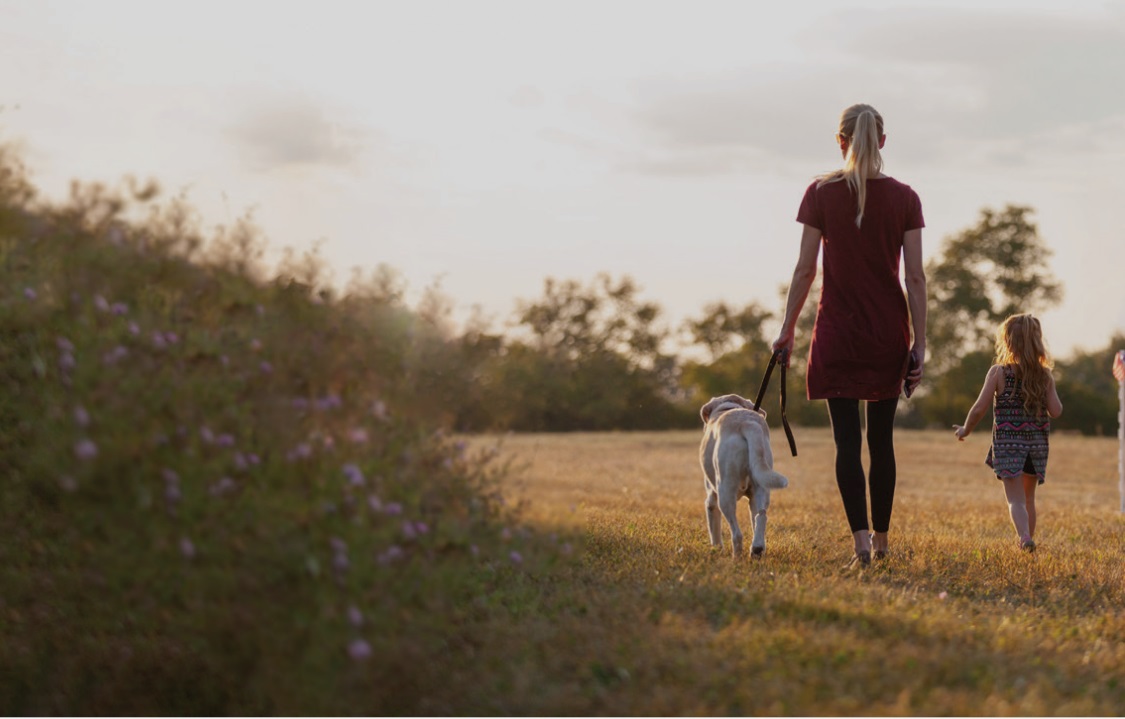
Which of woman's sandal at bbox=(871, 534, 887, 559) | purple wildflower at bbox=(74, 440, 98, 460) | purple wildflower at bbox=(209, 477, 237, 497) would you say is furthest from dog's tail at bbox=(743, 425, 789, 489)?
purple wildflower at bbox=(74, 440, 98, 460)

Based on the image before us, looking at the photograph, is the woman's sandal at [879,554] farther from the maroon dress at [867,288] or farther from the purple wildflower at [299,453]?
the purple wildflower at [299,453]

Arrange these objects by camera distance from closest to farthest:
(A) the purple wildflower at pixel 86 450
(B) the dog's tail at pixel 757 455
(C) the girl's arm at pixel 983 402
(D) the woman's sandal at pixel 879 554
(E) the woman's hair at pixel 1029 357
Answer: (A) the purple wildflower at pixel 86 450
(B) the dog's tail at pixel 757 455
(D) the woman's sandal at pixel 879 554
(C) the girl's arm at pixel 983 402
(E) the woman's hair at pixel 1029 357

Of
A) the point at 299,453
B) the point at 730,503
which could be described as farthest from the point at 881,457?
the point at 299,453

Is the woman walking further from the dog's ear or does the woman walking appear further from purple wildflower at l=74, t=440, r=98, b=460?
purple wildflower at l=74, t=440, r=98, b=460

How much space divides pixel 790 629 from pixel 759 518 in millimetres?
2244

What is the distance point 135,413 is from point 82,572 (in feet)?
3.58

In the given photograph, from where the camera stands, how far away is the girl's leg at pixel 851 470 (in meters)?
7.78

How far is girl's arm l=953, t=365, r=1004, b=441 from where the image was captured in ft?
30.7

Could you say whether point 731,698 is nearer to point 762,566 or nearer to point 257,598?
point 257,598

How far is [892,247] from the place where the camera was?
7.67 m

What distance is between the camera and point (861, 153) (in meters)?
7.61

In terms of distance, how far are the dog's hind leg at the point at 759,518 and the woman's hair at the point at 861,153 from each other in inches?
71.4

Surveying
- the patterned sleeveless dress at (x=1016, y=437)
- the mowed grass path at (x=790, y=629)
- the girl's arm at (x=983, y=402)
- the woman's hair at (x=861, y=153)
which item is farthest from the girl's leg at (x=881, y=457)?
the patterned sleeveless dress at (x=1016, y=437)

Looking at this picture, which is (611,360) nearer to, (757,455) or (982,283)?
(982,283)
